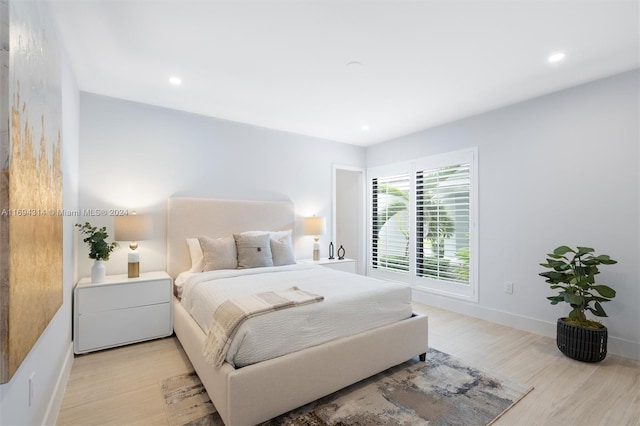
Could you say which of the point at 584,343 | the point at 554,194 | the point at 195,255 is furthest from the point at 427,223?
the point at 195,255

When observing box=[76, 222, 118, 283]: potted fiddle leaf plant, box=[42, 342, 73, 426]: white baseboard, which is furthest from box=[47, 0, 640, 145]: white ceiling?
box=[42, 342, 73, 426]: white baseboard

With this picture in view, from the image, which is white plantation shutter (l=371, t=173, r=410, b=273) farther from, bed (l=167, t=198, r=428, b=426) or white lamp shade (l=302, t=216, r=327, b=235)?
bed (l=167, t=198, r=428, b=426)

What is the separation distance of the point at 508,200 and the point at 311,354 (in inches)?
116

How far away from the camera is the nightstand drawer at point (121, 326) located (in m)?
2.69

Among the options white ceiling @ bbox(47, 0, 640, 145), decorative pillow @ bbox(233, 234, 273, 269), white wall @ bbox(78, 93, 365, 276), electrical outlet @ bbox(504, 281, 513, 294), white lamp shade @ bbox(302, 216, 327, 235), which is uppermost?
white ceiling @ bbox(47, 0, 640, 145)

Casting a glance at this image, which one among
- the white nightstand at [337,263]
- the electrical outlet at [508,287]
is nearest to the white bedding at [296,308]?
the white nightstand at [337,263]

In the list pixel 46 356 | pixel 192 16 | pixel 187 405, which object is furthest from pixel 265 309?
pixel 192 16

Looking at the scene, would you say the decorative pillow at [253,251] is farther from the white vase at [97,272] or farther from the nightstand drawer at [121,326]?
the white vase at [97,272]

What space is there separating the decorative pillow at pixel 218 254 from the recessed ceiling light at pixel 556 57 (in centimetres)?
346

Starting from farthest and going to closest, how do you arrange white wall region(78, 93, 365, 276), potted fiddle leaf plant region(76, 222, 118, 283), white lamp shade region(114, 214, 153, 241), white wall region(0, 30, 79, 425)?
white wall region(78, 93, 365, 276) → white lamp shade region(114, 214, 153, 241) → potted fiddle leaf plant region(76, 222, 118, 283) → white wall region(0, 30, 79, 425)

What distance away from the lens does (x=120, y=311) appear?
2.84 meters

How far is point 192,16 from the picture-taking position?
78.6 inches

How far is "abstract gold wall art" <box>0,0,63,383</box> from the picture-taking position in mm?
1016

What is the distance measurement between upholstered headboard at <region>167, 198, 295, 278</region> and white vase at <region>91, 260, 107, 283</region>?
685 mm
